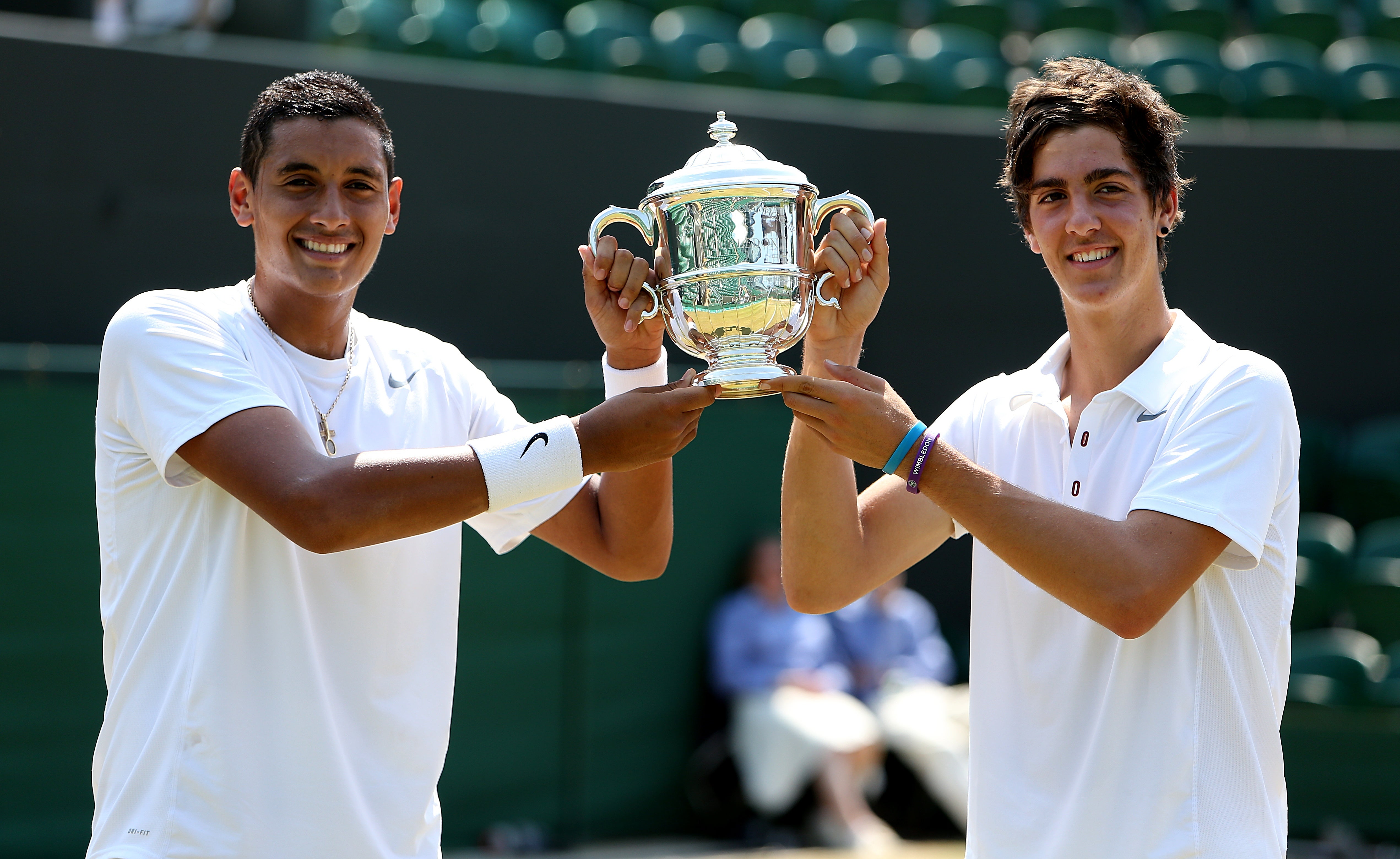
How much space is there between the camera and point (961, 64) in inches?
355

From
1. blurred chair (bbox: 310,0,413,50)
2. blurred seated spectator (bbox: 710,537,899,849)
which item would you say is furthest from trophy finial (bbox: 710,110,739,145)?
blurred chair (bbox: 310,0,413,50)

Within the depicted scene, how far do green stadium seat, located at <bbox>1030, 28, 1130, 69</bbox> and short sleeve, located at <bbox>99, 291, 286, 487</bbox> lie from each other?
764 cm

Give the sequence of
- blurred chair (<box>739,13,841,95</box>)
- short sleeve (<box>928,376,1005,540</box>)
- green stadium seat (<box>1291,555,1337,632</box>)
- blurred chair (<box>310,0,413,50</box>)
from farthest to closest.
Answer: blurred chair (<box>739,13,841,95</box>), blurred chair (<box>310,0,413,50</box>), green stadium seat (<box>1291,555,1337,632</box>), short sleeve (<box>928,376,1005,540</box>)

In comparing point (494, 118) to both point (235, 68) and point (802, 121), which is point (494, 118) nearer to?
point (235, 68)

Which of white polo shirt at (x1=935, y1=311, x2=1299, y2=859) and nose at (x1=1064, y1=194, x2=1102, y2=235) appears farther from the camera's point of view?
nose at (x1=1064, y1=194, x2=1102, y2=235)

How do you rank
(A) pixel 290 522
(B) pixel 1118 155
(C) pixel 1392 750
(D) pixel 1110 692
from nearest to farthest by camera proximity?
1. (A) pixel 290 522
2. (D) pixel 1110 692
3. (B) pixel 1118 155
4. (C) pixel 1392 750

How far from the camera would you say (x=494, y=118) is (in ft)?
24.2

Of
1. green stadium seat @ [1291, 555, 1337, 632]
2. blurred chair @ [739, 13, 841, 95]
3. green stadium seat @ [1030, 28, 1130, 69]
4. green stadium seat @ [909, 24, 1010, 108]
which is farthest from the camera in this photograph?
green stadium seat @ [1030, 28, 1130, 69]

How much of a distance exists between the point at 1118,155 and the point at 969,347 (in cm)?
595

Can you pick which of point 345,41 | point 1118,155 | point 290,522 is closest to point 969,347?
point 345,41

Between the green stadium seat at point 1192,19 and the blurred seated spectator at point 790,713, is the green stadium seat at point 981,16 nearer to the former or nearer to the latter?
the green stadium seat at point 1192,19

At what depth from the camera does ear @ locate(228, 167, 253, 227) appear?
254cm

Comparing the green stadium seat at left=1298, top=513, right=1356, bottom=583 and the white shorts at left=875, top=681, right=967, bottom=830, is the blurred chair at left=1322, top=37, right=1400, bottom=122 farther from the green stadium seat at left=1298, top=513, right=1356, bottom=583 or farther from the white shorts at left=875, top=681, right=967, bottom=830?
the white shorts at left=875, top=681, right=967, bottom=830

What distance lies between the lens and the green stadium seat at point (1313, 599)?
6.80m
